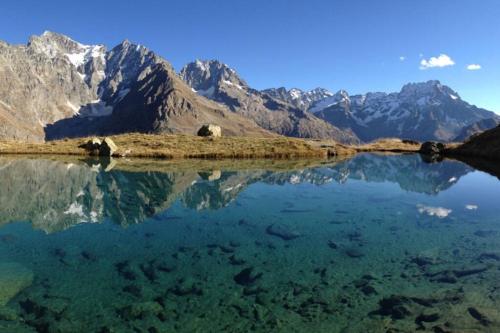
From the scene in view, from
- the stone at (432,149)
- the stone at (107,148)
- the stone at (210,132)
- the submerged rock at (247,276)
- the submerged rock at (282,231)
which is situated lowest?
the submerged rock at (247,276)

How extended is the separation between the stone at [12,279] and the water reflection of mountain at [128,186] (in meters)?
8.68

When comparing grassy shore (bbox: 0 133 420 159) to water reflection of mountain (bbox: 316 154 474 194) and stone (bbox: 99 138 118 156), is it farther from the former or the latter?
water reflection of mountain (bbox: 316 154 474 194)

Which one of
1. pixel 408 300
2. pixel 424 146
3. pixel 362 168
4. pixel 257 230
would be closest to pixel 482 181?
pixel 362 168

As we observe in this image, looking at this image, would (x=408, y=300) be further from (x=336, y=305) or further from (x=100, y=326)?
(x=100, y=326)

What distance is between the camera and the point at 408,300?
18.0 metres

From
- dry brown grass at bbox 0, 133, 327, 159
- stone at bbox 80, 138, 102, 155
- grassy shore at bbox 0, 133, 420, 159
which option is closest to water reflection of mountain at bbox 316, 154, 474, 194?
grassy shore at bbox 0, 133, 420, 159

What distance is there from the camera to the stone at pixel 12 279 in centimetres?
1847

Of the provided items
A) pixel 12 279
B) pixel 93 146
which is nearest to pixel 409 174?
pixel 12 279

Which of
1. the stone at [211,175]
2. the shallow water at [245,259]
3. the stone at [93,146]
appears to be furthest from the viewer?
the stone at [93,146]

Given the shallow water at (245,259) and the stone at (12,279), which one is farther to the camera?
the stone at (12,279)

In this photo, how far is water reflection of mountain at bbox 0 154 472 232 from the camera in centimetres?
3638

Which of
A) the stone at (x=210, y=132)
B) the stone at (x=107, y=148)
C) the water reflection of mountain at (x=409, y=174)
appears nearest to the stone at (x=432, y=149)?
the water reflection of mountain at (x=409, y=174)

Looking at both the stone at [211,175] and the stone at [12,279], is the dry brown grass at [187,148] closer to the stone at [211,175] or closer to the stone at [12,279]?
the stone at [211,175]

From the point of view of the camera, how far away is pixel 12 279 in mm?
20344
